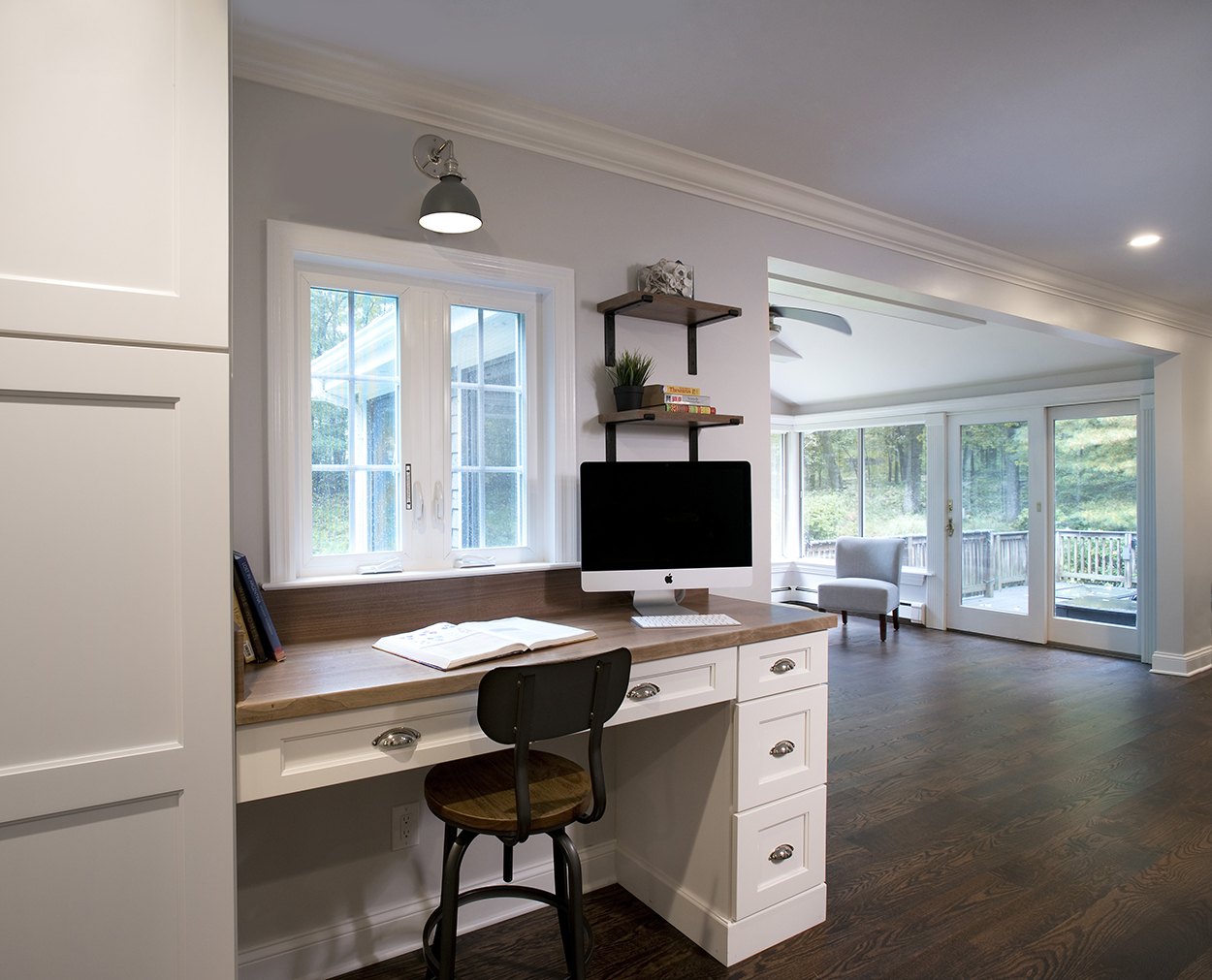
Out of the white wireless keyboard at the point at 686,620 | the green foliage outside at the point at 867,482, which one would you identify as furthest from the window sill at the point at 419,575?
the green foliage outside at the point at 867,482

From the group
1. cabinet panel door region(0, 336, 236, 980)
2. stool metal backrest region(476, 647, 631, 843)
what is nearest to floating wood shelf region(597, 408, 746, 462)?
stool metal backrest region(476, 647, 631, 843)

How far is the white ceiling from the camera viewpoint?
1.92m

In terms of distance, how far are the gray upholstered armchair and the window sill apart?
4.83 metres

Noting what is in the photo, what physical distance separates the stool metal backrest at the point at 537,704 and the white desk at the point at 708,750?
5.6 inches

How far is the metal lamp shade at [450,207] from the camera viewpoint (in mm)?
2010

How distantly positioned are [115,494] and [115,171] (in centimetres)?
54

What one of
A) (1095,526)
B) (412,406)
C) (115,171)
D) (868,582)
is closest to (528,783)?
(412,406)

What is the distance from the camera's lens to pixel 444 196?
2014 millimetres

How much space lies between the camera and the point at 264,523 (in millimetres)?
2041

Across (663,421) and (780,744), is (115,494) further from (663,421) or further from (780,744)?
(780,744)

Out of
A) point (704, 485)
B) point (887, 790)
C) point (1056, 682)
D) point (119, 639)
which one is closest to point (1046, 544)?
point (1056, 682)

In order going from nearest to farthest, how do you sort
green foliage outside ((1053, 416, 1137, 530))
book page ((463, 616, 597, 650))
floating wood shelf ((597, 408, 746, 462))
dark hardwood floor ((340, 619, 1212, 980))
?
1. book page ((463, 616, 597, 650))
2. dark hardwood floor ((340, 619, 1212, 980))
3. floating wood shelf ((597, 408, 746, 462))
4. green foliage outside ((1053, 416, 1137, 530))

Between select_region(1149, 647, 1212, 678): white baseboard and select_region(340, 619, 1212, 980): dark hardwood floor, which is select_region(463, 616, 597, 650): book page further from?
select_region(1149, 647, 1212, 678): white baseboard

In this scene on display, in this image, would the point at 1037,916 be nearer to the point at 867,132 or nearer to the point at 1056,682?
the point at 867,132
